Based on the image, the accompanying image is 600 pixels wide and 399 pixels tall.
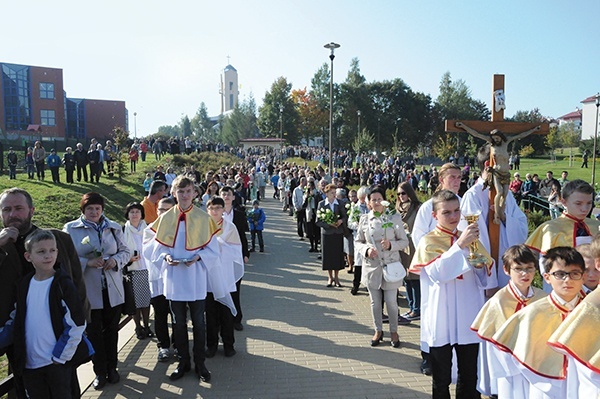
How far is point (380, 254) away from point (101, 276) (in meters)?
3.66

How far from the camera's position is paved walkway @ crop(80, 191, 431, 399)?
542 centimetres

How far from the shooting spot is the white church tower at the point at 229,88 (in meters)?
144

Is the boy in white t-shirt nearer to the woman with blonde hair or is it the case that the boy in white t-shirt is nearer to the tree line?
the woman with blonde hair

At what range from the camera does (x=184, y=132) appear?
124m

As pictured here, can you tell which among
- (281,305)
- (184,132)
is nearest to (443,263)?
(281,305)

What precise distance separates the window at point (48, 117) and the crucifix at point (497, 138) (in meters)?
64.7

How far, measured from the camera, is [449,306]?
14.5 feet

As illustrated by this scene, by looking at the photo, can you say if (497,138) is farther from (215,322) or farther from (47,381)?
(47,381)

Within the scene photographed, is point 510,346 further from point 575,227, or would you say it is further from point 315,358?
point 315,358

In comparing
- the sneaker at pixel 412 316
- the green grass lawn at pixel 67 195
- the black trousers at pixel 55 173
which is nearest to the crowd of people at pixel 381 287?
the sneaker at pixel 412 316

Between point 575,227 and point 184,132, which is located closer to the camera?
point 575,227

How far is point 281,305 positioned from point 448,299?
16.0 ft

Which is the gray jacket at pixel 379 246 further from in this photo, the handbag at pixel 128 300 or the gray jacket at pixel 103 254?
the gray jacket at pixel 103 254

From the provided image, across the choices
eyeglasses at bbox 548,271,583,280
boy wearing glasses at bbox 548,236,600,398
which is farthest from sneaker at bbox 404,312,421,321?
boy wearing glasses at bbox 548,236,600,398
